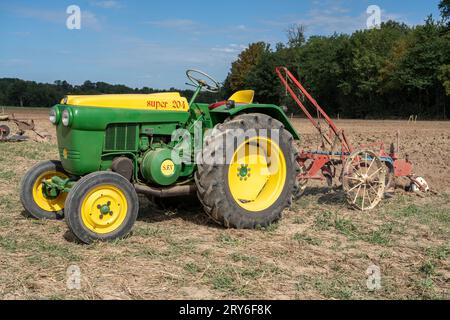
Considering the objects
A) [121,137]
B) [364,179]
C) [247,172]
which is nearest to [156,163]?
[121,137]

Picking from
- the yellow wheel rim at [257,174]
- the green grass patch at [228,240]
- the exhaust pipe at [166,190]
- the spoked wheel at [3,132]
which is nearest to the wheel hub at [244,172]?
the yellow wheel rim at [257,174]

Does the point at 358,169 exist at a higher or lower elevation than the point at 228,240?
higher

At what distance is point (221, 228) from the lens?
5.94m

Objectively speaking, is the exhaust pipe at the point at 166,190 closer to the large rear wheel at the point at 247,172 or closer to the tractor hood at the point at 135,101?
the large rear wheel at the point at 247,172

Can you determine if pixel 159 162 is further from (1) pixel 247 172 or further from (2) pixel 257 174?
(2) pixel 257 174

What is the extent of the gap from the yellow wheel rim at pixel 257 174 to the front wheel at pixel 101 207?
1312 millimetres

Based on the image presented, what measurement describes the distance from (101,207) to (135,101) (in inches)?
55.7

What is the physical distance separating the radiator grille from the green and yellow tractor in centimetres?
1

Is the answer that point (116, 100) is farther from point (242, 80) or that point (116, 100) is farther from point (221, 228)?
point (242, 80)

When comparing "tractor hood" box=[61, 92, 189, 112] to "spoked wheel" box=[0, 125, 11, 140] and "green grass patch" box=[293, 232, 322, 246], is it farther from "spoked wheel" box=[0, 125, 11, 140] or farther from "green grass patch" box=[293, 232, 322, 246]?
"spoked wheel" box=[0, 125, 11, 140]

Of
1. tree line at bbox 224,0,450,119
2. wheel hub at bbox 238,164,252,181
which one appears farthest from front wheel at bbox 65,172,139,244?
tree line at bbox 224,0,450,119

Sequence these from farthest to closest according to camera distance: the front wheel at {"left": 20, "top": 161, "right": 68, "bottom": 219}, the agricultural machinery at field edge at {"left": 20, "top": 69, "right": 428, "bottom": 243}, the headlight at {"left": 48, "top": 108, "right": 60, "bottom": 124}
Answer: the front wheel at {"left": 20, "top": 161, "right": 68, "bottom": 219}, the headlight at {"left": 48, "top": 108, "right": 60, "bottom": 124}, the agricultural machinery at field edge at {"left": 20, "top": 69, "right": 428, "bottom": 243}

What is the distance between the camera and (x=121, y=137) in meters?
5.71

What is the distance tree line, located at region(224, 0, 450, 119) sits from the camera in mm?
41344
